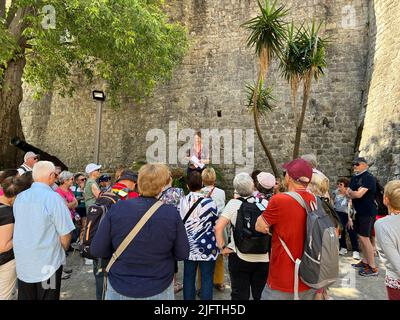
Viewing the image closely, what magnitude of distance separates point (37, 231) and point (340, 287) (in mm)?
3861

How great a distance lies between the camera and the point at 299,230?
2283 mm

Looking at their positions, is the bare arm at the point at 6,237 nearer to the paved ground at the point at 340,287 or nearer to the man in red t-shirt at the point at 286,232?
the paved ground at the point at 340,287

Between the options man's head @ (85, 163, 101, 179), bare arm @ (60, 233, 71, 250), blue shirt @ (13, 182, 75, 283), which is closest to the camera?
blue shirt @ (13, 182, 75, 283)

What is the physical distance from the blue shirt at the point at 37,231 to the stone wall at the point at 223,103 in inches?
381

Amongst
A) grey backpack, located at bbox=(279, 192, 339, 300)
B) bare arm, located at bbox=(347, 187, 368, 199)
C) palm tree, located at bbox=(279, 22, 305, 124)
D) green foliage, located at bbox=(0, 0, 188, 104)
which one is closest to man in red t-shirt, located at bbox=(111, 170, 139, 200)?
grey backpack, located at bbox=(279, 192, 339, 300)

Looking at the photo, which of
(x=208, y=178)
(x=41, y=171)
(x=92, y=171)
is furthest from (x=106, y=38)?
(x=41, y=171)

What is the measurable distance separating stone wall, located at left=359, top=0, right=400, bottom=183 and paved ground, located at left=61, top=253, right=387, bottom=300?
11.8 feet

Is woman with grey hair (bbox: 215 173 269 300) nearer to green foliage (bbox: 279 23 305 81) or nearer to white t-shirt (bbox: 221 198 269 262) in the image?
white t-shirt (bbox: 221 198 269 262)

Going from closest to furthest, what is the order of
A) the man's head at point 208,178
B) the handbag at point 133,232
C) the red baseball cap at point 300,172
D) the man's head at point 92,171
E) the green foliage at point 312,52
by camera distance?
the handbag at point 133,232 < the red baseball cap at point 300,172 < the man's head at point 208,178 < the man's head at point 92,171 < the green foliage at point 312,52

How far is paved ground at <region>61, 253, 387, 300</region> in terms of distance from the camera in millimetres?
3957

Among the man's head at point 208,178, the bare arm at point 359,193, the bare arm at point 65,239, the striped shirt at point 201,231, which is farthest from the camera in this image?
the bare arm at point 359,193

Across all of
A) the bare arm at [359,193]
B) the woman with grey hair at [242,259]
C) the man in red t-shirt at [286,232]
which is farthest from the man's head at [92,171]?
the bare arm at [359,193]

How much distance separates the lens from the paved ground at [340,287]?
3.96 m
